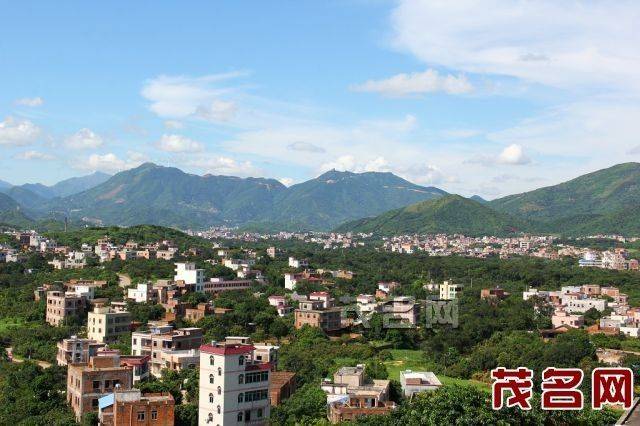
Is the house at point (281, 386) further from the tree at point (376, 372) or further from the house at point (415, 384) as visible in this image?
the house at point (415, 384)

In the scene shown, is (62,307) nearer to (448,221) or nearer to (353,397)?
(353,397)

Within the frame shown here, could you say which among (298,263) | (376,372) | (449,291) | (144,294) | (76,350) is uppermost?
(298,263)

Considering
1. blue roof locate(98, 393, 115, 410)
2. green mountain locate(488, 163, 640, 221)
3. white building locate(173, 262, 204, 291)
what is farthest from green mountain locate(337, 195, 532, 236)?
blue roof locate(98, 393, 115, 410)

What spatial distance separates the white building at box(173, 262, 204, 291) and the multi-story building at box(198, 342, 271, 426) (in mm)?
29395

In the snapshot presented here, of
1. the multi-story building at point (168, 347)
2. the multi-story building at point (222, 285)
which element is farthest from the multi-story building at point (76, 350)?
the multi-story building at point (222, 285)

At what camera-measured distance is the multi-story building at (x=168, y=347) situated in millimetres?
27609

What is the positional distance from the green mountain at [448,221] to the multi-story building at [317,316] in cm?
10762

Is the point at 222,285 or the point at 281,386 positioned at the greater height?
the point at 222,285

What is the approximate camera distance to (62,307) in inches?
1523

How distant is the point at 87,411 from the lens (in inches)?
854

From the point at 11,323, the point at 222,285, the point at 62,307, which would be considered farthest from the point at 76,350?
the point at 222,285

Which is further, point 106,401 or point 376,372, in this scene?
point 376,372

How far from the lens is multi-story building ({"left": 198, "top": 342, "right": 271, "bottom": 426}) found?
18.7 m

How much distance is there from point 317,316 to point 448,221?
119 m
